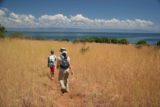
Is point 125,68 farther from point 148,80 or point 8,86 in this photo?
point 8,86

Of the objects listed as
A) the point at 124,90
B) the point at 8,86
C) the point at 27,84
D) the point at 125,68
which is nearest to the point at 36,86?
the point at 27,84

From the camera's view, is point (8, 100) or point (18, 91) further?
point (18, 91)

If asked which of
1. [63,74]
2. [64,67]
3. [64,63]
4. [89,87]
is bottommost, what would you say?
[89,87]

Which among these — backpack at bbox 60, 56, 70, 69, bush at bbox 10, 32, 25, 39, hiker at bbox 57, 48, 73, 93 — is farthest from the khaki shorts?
bush at bbox 10, 32, 25, 39

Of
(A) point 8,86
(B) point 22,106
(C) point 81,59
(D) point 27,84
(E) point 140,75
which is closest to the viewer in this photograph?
(B) point 22,106

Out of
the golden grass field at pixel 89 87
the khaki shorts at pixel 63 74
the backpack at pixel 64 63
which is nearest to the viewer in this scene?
the golden grass field at pixel 89 87

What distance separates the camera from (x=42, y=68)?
991 centimetres

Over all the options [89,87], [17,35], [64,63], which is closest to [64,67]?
[64,63]

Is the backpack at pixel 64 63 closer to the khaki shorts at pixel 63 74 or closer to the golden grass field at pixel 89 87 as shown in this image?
the khaki shorts at pixel 63 74

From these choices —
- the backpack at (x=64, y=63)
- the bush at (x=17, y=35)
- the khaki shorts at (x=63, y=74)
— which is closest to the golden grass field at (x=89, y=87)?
the khaki shorts at (x=63, y=74)

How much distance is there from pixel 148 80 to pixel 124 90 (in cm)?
118

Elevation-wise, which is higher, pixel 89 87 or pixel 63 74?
pixel 63 74

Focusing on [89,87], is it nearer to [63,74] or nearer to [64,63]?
[63,74]

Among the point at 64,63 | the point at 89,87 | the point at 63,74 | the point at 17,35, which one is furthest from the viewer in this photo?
the point at 17,35
